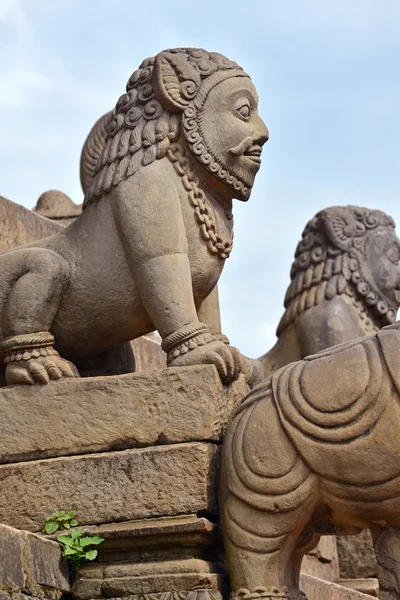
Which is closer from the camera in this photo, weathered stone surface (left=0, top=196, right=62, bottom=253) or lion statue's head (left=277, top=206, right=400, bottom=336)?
weathered stone surface (left=0, top=196, right=62, bottom=253)

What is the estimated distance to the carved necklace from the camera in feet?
20.2

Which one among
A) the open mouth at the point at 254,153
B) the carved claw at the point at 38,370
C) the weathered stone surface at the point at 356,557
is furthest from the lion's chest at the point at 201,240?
the weathered stone surface at the point at 356,557

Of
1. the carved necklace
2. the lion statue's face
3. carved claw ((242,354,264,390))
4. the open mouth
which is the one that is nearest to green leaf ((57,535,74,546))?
carved claw ((242,354,264,390))

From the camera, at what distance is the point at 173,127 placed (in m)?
6.13

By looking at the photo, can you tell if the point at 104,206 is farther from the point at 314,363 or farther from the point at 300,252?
the point at 300,252

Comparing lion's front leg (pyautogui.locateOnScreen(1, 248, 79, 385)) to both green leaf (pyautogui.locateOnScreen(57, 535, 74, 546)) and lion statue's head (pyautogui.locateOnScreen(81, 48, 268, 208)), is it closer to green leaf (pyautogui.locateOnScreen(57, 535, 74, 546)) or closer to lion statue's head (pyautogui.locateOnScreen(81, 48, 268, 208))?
lion statue's head (pyautogui.locateOnScreen(81, 48, 268, 208))

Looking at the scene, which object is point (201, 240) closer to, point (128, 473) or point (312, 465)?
point (128, 473)

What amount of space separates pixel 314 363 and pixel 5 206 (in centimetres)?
305

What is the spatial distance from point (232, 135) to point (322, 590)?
2391mm

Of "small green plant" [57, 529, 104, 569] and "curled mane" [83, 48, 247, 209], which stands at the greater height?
"curled mane" [83, 48, 247, 209]

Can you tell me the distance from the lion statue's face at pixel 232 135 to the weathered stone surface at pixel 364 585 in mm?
3105

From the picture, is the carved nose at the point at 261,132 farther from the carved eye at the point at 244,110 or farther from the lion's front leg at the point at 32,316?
the lion's front leg at the point at 32,316

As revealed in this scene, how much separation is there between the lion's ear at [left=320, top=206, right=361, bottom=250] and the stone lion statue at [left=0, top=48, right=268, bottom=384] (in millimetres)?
2557

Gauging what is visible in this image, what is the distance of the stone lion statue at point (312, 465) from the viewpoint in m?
5.29
